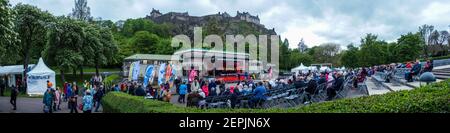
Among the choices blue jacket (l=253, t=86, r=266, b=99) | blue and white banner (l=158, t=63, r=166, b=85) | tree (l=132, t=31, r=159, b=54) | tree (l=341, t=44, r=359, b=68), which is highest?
tree (l=132, t=31, r=159, b=54)

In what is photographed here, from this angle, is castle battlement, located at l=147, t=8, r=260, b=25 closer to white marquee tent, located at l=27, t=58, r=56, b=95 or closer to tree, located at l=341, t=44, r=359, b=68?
tree, located at l=341, t=44, r=359, b=68

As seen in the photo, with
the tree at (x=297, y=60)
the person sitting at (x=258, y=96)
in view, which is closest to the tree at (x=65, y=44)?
the person sitting at (x=258, y=96)

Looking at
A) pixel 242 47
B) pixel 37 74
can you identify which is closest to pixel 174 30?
pixel 242 47

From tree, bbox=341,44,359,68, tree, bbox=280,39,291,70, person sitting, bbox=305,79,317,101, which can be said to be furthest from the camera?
tree, bbox=280,39,291,70

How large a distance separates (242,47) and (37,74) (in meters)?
65.8

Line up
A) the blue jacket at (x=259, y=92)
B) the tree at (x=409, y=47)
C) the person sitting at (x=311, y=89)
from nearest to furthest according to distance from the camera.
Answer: the blue jacket at (x=259, y=92), the person sitting at (x=311, y=89), the tree at (x=409, y=47)

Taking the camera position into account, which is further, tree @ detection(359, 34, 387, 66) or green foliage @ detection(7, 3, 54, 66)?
tree @ detection(359, 34, 387, 66)

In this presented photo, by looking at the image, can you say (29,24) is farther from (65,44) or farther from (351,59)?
(351,59)

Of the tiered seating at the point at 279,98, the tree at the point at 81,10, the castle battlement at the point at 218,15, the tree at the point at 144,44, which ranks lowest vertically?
the tiered seating at the point at 279,98

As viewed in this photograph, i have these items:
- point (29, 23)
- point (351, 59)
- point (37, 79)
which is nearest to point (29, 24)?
point (29, 23)

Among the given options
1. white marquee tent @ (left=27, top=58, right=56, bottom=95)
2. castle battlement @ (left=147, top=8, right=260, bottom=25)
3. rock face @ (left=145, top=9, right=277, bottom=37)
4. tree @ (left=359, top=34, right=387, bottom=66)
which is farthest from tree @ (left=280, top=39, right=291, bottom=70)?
castle battlement @ (left=147, top=8, right=260, bottom=25)

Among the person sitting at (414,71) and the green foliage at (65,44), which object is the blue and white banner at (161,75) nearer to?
the person sitting at (414,71)
